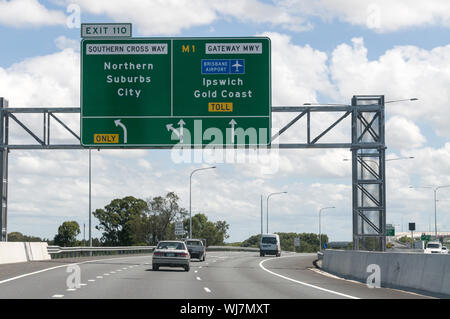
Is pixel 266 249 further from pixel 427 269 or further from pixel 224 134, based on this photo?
pixel 427 269

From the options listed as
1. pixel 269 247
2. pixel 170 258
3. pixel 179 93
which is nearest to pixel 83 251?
pixel 269 247

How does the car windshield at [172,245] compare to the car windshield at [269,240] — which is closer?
the car windshield at [172,245]

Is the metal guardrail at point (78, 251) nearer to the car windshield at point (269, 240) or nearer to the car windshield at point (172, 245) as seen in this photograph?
the car windshield at point (269, 240)

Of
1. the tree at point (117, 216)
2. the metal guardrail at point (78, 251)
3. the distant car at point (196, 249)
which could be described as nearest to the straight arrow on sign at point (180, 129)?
the distant car at point (196, 249)

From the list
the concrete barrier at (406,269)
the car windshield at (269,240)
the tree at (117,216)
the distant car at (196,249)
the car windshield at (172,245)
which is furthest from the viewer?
the tree at (117,216)

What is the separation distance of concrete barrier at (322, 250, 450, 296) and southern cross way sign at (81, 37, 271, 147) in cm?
621

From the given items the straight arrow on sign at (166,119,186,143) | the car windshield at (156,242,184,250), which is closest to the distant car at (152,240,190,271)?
the car windshield at (156,242,184,250)

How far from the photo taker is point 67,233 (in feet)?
468

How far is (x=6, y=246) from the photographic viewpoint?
40625 mm

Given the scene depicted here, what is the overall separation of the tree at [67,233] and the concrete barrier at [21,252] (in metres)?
92.2

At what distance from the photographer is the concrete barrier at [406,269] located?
70.8 ft

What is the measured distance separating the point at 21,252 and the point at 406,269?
25046mm
